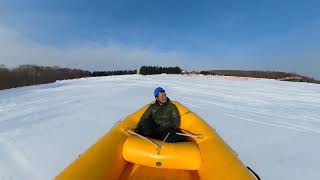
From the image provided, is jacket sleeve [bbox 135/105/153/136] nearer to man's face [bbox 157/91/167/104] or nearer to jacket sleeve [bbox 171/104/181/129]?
man's face [bbox 157/91/167/104]

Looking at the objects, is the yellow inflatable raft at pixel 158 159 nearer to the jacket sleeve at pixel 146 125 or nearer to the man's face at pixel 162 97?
the jacket sleeve at pixel 146 125

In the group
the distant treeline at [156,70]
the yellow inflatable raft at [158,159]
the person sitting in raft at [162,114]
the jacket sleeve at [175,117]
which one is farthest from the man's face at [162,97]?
the distant treeline at [156,70]

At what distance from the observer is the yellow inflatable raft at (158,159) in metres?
2.78

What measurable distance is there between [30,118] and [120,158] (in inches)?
168

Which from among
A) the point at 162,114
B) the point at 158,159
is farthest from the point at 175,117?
the point at 158,159

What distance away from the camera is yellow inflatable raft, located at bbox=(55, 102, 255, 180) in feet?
9.11

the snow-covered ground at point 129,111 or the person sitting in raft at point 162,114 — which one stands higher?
the person sitting in raft at point 162,114

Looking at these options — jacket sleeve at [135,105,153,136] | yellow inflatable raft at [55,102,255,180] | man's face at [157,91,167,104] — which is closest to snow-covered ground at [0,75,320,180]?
yellow inflatable raft at [55,102,255,180]

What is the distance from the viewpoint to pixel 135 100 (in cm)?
910

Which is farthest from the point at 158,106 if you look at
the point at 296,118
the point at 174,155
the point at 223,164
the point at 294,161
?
the point at 296,118

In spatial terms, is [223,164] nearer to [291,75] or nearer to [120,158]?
[120,158]

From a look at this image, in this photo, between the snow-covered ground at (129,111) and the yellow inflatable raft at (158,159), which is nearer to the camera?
the yellow inflatable raft at (158,159)

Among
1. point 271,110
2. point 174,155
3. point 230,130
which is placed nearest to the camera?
point 174,155

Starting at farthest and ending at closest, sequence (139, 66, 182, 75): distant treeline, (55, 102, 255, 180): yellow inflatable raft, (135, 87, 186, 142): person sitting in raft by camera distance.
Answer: (139, 66, 182, 75): distant treeline, (135, 87, 186, 142): person sitting in raft, (55, 102, 255, 180): yellow inflatable raft
